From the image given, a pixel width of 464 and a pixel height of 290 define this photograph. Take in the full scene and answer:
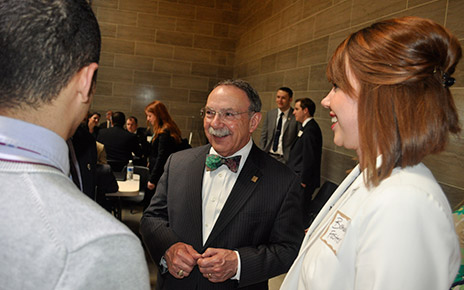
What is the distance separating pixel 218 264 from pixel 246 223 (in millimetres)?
236

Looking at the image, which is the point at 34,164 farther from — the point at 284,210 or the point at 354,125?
the point at 284,210

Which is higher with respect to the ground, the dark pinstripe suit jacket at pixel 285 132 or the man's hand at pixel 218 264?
the dark pinstripe suit jacket at pixel 285 132

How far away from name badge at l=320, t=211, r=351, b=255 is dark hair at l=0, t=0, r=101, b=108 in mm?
752

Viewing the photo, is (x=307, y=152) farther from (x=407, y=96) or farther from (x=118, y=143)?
(x=407, y=96)

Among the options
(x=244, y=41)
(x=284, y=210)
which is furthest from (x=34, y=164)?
(x=244, y=41)

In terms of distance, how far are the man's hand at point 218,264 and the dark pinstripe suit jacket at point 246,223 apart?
5 centimetres

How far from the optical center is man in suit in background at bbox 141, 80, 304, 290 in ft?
5.01

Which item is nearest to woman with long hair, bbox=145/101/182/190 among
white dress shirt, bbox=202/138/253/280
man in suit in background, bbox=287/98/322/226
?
man in suit in background, bbox=287/98/322/226

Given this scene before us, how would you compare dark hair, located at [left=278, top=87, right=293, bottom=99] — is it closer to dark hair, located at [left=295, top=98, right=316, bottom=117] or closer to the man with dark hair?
dark hair, located at [left=295, top=98, right=316, bottom=117]

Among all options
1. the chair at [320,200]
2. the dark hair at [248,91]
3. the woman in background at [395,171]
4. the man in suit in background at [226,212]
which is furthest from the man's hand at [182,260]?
the chair at [320,200]

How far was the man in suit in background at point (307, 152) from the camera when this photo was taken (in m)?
4.76

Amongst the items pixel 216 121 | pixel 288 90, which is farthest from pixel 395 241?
pixel 288 90

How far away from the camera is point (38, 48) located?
1.93 feet

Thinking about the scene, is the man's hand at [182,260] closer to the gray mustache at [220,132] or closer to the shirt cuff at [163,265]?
the shirt cuff at [163,265]
